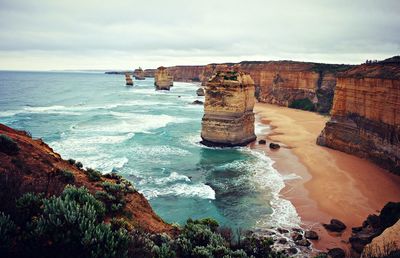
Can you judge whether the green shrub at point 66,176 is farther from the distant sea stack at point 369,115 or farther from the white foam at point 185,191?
the distant sea stack at point 369,115

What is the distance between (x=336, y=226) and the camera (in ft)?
52.3

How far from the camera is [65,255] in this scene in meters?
5.38

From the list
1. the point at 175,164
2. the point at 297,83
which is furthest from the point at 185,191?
the point at 297,83

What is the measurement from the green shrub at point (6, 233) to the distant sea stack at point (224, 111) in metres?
27.5

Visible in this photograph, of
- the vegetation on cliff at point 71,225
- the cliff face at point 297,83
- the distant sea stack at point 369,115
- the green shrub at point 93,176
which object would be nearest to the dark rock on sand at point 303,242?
the vegetation on cliff at point 71,225

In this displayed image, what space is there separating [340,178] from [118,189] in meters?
17.8

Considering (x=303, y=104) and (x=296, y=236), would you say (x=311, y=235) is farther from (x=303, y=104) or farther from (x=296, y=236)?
(x=303, y=104)

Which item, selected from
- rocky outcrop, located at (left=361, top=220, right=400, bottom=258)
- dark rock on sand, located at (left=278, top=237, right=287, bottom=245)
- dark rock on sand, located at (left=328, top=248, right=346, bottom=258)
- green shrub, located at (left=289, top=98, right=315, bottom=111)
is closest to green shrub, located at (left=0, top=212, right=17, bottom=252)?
rocky outcrop, located at (left=361, top=220, right=400, bottom=258)

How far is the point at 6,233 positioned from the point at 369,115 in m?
28.8

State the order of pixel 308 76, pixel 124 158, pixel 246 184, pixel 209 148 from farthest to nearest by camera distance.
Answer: pixel 308 76 < pixel 209 148 < pixel 124 158 < pixel 246 184

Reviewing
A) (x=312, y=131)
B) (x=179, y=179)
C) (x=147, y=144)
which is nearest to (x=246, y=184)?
(x=179, y=179)

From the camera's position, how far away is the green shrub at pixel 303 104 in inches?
2512

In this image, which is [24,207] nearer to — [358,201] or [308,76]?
[358,201]

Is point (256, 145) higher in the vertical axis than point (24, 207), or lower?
lower
